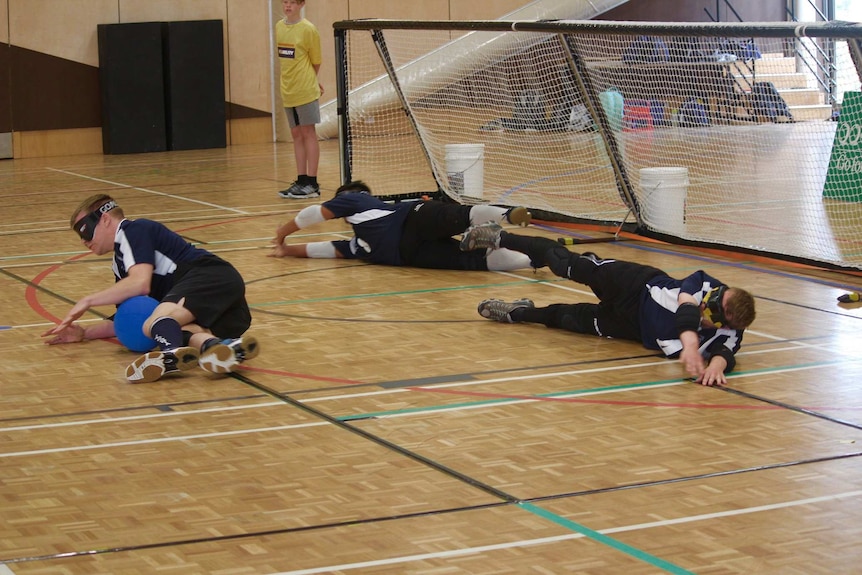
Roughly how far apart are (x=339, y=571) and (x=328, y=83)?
1753 centimetres

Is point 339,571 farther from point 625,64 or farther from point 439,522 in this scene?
point 625,64

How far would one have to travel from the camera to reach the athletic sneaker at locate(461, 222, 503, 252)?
24.3ft

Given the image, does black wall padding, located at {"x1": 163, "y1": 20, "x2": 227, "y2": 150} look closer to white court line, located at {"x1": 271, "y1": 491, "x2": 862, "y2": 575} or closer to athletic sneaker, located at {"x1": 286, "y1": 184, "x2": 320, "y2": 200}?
athletic sneaker, located at {"x1": 286, "y1": 184, "x2": 320, "y2": 200}

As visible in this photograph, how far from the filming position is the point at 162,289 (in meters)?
6.26

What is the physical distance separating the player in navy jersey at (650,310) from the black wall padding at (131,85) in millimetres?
12041

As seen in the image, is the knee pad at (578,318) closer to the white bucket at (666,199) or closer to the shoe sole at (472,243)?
the shoe sole at (472,243)

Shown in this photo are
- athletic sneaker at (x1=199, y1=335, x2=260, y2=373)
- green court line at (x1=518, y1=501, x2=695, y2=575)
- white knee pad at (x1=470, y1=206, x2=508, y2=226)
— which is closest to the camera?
green court line at (x1=518, y1=501, x2=695, y2=575)

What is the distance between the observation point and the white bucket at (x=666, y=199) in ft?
30.8

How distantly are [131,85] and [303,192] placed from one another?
22.2 feet

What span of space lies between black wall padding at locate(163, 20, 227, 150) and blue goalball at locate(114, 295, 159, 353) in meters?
12.7

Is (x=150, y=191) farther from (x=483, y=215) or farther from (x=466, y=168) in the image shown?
(x=483, y=215)

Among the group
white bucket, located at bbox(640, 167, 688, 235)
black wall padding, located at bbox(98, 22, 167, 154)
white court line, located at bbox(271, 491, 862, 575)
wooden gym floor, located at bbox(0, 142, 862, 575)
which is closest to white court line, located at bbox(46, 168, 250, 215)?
black wall padding, located at bbox(98, 22, 167, 154)

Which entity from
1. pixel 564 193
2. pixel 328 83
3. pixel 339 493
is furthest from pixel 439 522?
pixel 328 83

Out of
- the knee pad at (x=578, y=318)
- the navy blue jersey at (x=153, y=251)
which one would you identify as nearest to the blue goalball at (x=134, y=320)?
the navy blue jersey at (x=153, y=251)
